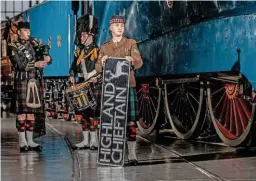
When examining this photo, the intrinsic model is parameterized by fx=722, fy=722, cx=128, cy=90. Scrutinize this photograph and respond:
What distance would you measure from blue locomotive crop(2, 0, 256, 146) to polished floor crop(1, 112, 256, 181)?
0.47 meters

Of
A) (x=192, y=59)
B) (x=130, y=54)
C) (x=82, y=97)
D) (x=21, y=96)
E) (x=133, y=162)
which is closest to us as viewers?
(x=130, y=54)

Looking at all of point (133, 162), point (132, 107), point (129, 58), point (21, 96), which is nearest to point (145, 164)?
point (133, 162)

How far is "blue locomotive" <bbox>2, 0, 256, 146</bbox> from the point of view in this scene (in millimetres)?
7523

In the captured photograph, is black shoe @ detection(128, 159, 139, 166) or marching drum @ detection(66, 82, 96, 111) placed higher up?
marching drum @ detection(66, 82, 96, 111)

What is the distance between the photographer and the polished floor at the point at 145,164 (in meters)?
6.88

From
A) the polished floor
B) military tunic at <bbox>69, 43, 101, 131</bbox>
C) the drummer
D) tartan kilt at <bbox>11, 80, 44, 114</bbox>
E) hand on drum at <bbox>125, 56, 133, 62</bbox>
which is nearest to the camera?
the polished floor

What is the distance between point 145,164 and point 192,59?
1532mm

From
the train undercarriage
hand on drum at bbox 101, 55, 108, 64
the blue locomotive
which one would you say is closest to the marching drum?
the blue locomotive

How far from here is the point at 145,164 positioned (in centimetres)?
785

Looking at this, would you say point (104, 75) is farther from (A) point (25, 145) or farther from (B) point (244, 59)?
(A) point (25, 145)

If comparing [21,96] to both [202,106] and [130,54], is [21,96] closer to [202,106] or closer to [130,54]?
[130,54]

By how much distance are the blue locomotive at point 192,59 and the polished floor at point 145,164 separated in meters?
0.47

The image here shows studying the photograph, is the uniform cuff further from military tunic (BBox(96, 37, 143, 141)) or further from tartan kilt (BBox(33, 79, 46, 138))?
military tunic (BBox(96, 37, 143, 141))

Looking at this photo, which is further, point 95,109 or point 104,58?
point 95,109
